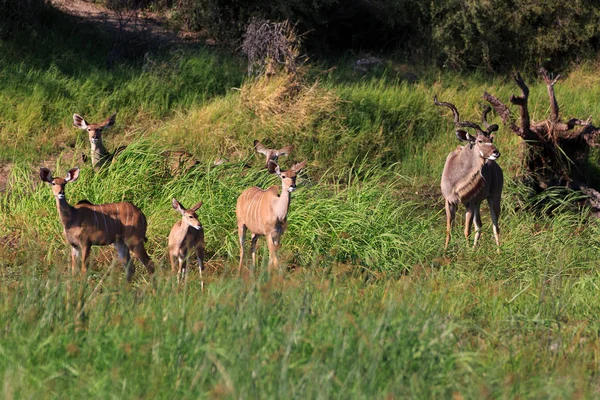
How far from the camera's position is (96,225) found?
25.2ft

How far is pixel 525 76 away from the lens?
16.2m

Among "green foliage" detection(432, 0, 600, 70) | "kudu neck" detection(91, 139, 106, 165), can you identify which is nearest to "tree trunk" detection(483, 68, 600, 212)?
"green foliage" detection(432, 0, 600, 70)

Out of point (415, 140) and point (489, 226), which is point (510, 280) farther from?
point (415, 140)

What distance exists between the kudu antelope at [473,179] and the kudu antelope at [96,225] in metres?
3.56

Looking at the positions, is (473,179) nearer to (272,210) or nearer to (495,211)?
(495,211)

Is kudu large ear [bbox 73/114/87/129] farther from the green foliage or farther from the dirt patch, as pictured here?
the green foliage

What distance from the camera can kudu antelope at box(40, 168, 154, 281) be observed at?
7648 millimetres

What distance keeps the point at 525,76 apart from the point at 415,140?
4.23 m

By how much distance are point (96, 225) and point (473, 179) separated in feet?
13.9

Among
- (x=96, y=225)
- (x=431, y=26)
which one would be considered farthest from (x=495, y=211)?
(x=431, y=26)

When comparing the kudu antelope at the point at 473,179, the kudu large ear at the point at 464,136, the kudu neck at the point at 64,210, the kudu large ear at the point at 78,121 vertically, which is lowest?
the kudu antelope at the point at 473,179

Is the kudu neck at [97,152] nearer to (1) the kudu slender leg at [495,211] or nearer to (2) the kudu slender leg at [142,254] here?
(2) the kudu slender leg at [142,254]

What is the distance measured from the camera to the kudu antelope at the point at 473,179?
1009cm

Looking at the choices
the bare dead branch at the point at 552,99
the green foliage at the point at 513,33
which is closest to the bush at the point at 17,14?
the green foliage at the point at 513,33
